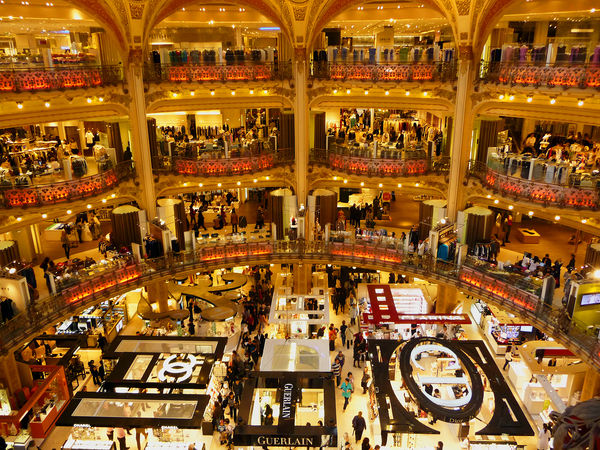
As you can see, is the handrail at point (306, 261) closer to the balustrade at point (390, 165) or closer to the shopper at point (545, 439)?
the shopper at point (545, 439)

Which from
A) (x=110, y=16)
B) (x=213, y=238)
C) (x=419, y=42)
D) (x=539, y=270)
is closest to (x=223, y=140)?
(x=213, y=238)

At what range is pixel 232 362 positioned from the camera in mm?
20188

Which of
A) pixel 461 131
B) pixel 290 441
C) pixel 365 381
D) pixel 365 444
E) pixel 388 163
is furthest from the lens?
pixel 388 163

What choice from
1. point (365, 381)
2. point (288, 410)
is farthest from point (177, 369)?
point (365, 381)

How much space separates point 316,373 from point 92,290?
899 centimetres

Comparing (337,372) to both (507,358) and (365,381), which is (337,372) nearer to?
(365,381)

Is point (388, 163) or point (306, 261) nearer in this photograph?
point (388, 163)

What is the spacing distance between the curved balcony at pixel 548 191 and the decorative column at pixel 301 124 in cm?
847

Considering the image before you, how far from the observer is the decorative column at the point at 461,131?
20663mm

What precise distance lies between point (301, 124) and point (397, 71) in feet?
16.4

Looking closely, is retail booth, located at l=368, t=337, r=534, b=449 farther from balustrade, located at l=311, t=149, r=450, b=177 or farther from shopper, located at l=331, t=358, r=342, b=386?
balustrade, located at l=311, t=149, r=450, b=177

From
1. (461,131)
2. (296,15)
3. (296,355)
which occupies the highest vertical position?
(296,15)

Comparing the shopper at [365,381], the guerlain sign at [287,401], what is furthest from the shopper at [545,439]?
the guerlain sign at [287,401]

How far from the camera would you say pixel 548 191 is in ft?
60.0
